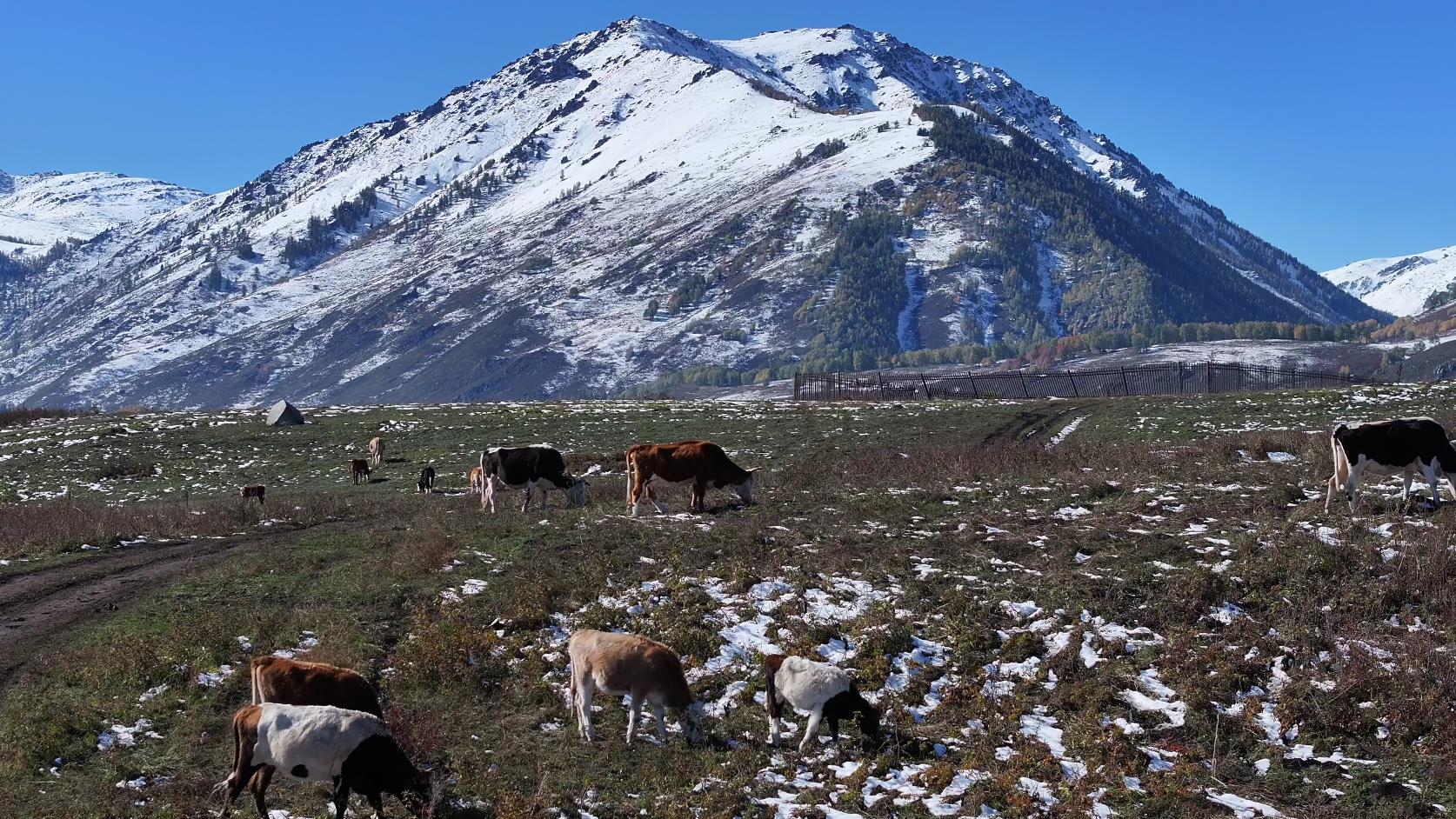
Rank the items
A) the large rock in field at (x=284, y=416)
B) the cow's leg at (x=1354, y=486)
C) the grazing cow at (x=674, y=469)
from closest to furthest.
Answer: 1. the cow's leg at (x=1354, y=486)
2. the grazing cow at (x=674, y=469)
3. the large rock in field at (x=284, y=416)

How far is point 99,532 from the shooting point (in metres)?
26.2

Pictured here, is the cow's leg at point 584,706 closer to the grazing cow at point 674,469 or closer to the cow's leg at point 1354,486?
the grazing cow at point 674,469

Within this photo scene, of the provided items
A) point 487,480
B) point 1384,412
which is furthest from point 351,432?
point 1384,412

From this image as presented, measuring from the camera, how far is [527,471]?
29062mm

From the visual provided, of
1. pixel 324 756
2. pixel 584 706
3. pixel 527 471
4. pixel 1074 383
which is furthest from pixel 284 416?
pixel 1074 383

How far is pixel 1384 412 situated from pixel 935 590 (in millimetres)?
38144

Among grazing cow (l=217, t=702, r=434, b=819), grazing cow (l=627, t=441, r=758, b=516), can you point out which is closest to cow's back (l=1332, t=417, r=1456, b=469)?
grazing cow (l=627, t=441, r=758, b=516)

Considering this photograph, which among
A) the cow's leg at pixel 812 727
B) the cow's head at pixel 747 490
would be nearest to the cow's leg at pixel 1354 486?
the cow's head at pixel 747 490

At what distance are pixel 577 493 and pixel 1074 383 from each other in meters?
76.4

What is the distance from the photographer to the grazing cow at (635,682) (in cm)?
1366

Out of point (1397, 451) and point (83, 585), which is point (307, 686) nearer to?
point (83, 585)

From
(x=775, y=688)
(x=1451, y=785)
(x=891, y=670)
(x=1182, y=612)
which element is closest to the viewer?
(x=1451, y=785)

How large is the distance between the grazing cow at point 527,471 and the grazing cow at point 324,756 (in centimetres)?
1737

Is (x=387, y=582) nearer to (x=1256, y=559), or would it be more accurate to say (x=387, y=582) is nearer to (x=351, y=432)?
(x=1256, y=559)
